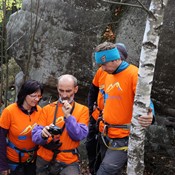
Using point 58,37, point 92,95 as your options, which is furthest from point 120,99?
point 58,37

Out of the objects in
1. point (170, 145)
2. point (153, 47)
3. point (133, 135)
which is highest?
point (153, 47)

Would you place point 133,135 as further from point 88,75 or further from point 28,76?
point 28,76

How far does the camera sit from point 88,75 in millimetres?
7262

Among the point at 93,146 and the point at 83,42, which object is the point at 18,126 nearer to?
the point at 93,146

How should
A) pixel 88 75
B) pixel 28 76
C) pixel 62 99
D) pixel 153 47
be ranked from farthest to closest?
1. pixel 28 76
2. pixel 88 75
3. pixel 62 99
4. pixel 153 47

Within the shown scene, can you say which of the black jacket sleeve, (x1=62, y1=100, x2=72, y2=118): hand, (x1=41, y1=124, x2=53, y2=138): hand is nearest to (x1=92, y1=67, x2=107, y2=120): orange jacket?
the black jacket sleeve

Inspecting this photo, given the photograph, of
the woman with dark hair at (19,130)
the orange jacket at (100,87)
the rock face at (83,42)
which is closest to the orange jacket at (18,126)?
the woman with dark hair at (19,130)

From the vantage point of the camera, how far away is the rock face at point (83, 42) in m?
6.38

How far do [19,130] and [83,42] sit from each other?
3392 millimetres

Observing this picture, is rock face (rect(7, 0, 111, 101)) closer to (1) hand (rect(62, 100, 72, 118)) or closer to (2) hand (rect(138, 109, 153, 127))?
(1) hand (rect(62, 100, 72, 118))

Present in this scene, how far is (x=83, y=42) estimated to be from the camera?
718 centimetres

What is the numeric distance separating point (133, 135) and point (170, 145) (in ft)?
9.75

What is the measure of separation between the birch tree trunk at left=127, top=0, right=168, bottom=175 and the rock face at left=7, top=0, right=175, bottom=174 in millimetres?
2654

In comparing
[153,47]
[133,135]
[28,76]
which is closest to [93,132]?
[133,135]
